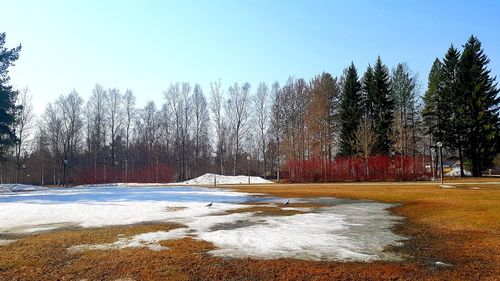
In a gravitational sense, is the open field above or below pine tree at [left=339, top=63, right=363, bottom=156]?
below

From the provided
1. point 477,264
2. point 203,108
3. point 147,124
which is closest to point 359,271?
point 477,264

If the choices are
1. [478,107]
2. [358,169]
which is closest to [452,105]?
[478,107]

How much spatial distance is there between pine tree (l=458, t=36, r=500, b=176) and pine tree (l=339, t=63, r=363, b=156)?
541 inches

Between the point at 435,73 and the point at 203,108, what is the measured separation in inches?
1609

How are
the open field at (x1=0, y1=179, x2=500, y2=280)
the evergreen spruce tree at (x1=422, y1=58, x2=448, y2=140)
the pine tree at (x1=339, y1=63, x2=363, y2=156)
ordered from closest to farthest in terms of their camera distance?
1. the open field at (x1=0, y1=179, x2=500, y2=280)
2. the evergreen spruce tree at (x1=422, y1=58, x2=448, y2=140)
3. the pine tree at (x1=339, y1=63, x2=363, y2=156)

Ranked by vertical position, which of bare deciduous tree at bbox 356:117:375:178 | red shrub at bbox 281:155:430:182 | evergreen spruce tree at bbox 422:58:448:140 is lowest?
red shrub at bbox 281:155:430:182

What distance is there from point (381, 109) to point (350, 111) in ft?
15.5

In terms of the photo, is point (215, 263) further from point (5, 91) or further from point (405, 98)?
point (405, 98)

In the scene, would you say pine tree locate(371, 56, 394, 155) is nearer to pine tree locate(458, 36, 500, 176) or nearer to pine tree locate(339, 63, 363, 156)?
pine tree locate(339, 63, 363, 156)

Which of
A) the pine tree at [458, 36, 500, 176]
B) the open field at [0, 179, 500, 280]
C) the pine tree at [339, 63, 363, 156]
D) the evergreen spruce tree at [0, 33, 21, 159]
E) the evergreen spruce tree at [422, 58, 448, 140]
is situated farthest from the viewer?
the pine tree at [339, 63, 363, 156]

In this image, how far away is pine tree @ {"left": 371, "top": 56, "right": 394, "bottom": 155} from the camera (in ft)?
178

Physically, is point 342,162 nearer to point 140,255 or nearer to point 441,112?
point 441,112

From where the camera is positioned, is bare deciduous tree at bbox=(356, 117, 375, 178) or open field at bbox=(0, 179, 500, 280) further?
bare deciduous tree at bbox=(356, 117, 375, 178)

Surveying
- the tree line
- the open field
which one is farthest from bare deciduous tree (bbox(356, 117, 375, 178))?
the open field
